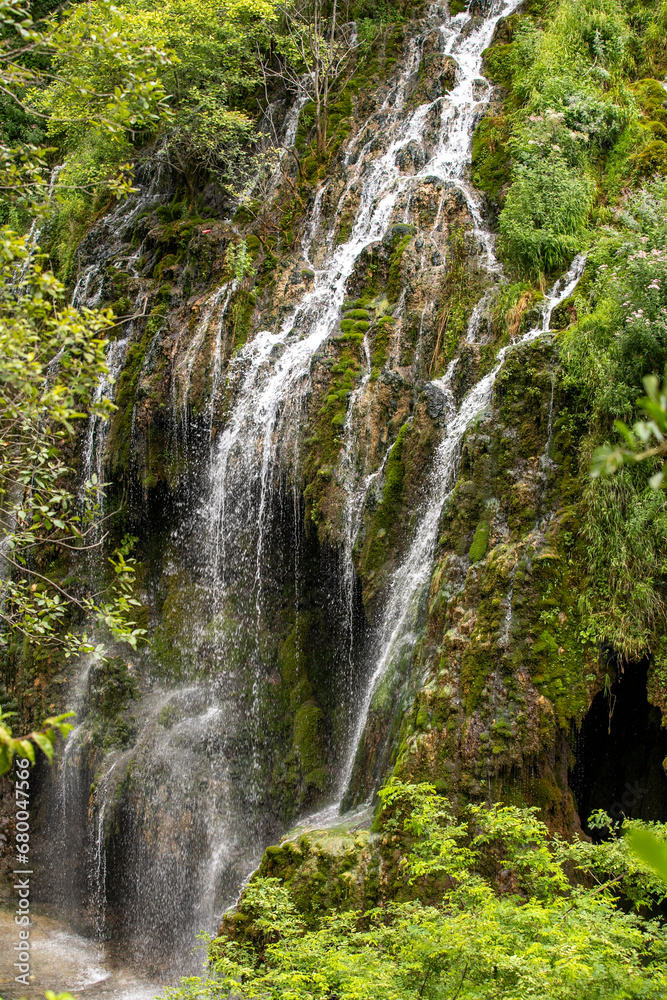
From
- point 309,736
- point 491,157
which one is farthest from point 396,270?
point 309,736

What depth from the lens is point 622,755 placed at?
730cm

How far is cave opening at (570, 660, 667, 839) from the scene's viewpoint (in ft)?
23.1

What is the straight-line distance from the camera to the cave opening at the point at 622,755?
704cm

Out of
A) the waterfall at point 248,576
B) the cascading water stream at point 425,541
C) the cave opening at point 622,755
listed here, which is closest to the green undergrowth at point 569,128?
the waterfall at point 248,576

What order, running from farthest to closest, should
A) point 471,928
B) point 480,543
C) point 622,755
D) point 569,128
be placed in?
point 569,128 → point 480,543 → point 622,755 → point 471,928

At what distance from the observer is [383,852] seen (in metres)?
7.02

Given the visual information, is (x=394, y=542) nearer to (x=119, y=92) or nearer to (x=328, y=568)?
(x=328, y=568)

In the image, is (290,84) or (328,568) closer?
(328,568)

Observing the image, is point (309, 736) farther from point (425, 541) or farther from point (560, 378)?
point (560, 378)

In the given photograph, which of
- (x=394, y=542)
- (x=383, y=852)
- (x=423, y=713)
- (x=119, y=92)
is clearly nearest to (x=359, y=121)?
(x=394, y=542)

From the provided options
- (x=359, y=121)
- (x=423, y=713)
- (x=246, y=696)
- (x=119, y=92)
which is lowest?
(x=246, y=696)

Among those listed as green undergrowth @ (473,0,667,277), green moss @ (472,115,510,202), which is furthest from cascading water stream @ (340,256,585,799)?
green moss @ (472,115,510,202)

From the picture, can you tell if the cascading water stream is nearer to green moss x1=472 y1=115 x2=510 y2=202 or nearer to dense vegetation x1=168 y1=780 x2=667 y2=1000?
dense vegetation x1=168 y1=780 x2=667 y2=1000

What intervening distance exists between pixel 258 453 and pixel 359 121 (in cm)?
862
